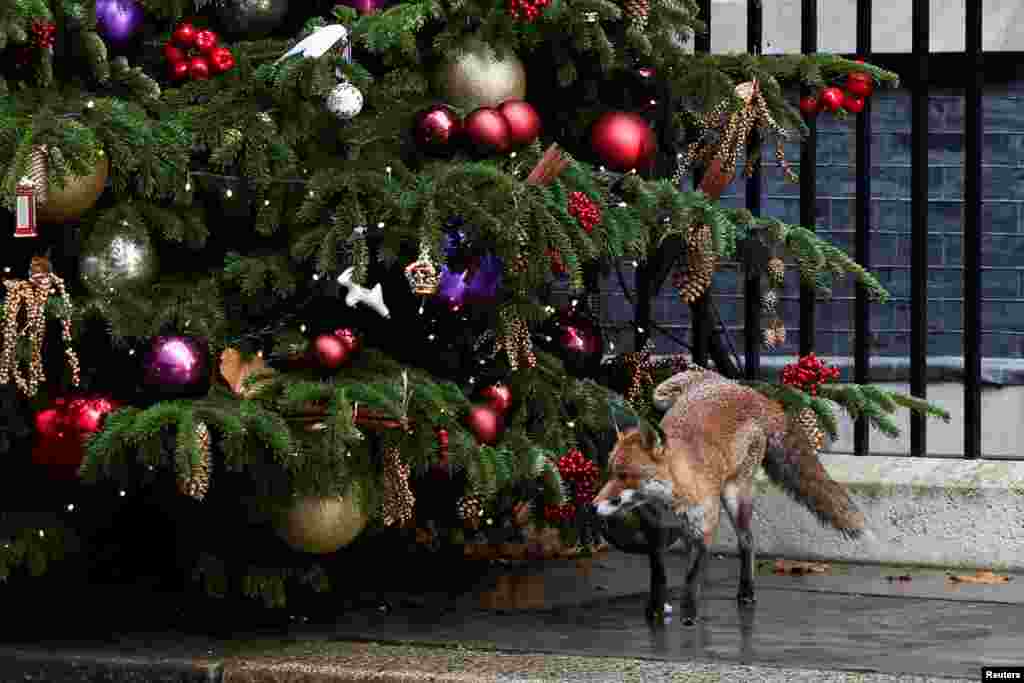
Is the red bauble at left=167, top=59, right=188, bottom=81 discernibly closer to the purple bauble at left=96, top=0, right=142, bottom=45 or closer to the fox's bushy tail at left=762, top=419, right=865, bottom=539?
the purple bauble at left=96, top=0, right=142, bottom=45

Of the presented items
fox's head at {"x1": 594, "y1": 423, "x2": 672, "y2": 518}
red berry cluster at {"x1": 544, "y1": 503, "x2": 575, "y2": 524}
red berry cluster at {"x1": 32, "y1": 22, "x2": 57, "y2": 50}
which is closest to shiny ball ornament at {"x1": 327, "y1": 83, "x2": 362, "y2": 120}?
red berry cluster at {"x1": 32, "y1": 22, "x2": 57, "y2": 50}

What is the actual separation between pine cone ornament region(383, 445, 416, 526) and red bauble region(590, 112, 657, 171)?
4.94 ft

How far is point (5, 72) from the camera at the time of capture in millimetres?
7234

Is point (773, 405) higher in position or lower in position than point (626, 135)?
lower

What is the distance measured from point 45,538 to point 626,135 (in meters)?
2.40

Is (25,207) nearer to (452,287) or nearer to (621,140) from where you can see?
(452,287)

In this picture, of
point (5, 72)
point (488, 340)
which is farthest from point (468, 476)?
point (5, 72)

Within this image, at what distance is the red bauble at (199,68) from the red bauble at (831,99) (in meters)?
2.23

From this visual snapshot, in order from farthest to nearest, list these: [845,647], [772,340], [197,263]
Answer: [772,340]
[197,263]
[845,647]

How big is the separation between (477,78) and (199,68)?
36.4 inches

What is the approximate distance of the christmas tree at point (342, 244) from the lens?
6.77 metres

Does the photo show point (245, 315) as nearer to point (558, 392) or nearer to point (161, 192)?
point (161, 192)

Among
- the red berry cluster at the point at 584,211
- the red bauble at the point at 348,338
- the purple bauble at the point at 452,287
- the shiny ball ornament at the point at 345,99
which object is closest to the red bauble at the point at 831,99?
the red berry cluster at the point at 584,211

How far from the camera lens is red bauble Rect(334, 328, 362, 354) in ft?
23.2
